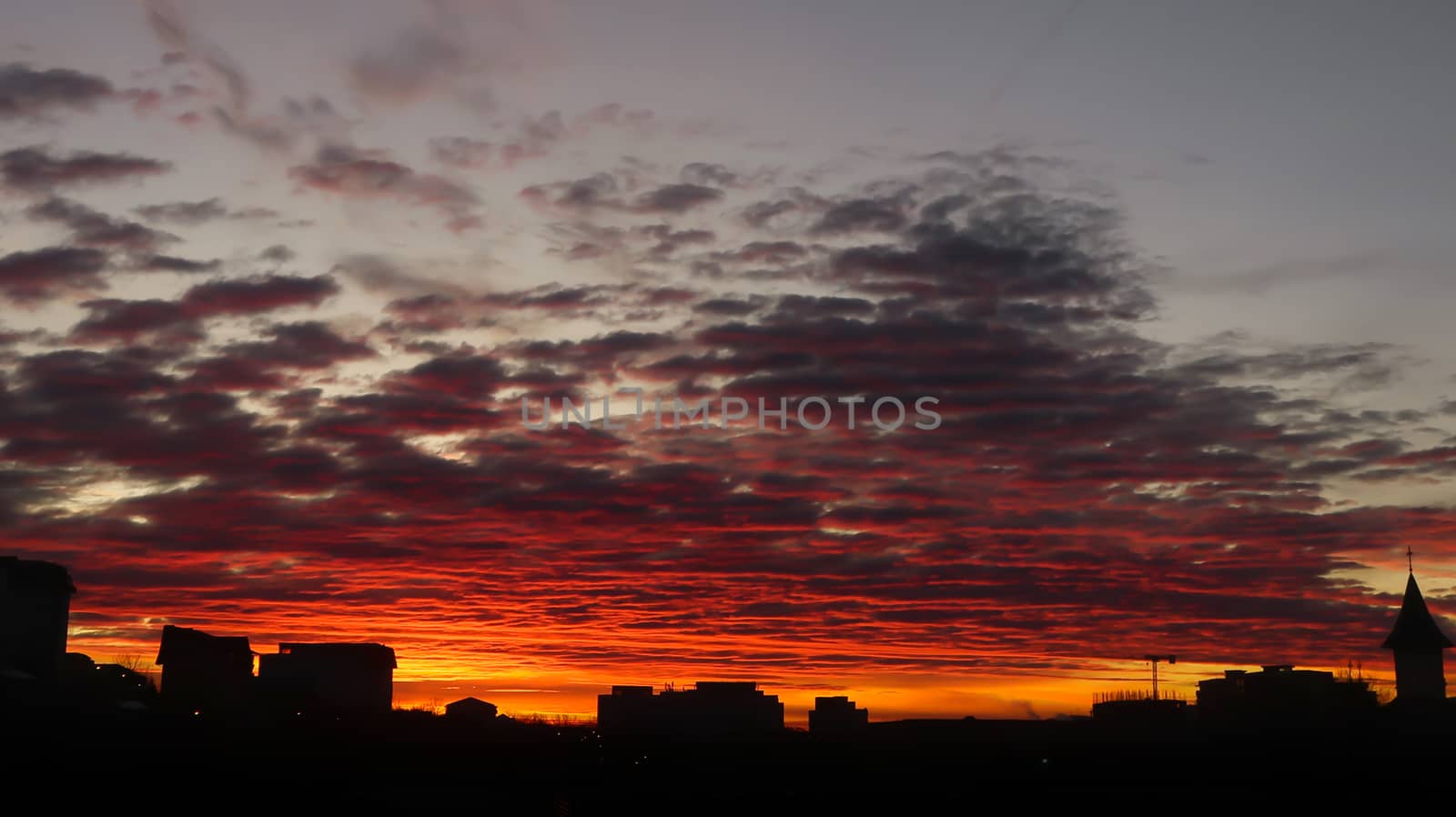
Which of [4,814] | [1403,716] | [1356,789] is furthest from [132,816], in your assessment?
[1403,716]

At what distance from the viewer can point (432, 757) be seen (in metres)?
107

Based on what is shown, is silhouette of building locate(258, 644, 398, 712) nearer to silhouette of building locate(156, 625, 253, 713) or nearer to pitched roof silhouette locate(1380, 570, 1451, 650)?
silhouette of building locate(156, 625, 253, 713)

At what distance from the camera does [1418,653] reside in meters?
168

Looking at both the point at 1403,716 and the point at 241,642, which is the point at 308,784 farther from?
the point at 1403,716

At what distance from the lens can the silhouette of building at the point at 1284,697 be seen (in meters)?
139

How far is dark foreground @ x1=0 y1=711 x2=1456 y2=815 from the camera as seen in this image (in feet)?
251

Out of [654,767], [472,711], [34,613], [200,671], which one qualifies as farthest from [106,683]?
[472,711]

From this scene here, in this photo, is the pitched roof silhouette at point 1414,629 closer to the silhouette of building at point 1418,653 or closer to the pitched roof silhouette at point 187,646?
the silhouette of building at point 1418,653

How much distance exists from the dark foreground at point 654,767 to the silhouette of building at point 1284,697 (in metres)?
5.86

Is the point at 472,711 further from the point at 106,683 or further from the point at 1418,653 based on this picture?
the point at 1418,653

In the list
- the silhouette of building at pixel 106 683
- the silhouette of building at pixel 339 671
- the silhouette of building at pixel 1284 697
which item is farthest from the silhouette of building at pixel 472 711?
the silhouette of building at pixel 1284 697

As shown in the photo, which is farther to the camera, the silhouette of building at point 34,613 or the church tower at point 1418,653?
the church tower at point 1418,653

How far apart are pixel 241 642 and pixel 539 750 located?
3357cm

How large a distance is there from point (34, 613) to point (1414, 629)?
151m
